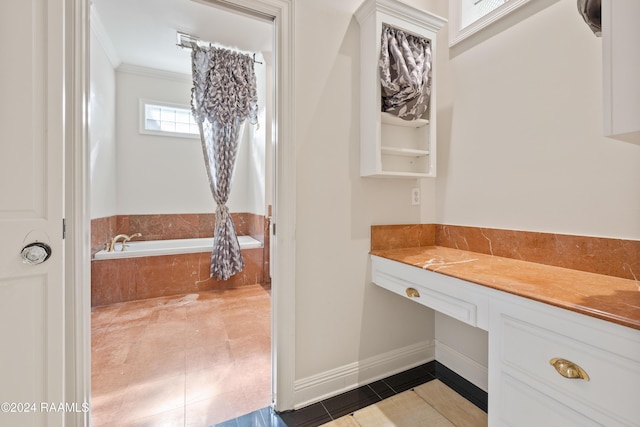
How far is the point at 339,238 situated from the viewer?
1609mm

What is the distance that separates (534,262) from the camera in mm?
1396

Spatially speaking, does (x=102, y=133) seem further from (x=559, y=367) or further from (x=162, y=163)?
(x=559, y=367)

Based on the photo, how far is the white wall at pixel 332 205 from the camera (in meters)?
1.50

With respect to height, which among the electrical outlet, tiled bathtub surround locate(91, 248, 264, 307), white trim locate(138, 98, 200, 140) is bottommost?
tiled bathtub surround locate(91, 248, 264, 307)

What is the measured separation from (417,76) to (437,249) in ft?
A: 3.49

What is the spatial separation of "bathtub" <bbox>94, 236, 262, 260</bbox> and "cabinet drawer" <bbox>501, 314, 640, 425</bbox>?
3.04 m

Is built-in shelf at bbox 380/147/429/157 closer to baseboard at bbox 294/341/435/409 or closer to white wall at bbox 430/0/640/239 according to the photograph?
white wall at bbox 430/0/640/239

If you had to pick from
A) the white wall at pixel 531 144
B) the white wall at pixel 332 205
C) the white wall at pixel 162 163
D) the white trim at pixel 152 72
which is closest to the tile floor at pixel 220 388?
the white wall at pixel 332 205

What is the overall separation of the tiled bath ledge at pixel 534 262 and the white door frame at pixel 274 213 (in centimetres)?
60

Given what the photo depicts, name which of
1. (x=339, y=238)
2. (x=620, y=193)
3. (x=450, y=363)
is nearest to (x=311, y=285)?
(x=339, y=238)

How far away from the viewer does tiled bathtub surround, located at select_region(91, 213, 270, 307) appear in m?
2.92

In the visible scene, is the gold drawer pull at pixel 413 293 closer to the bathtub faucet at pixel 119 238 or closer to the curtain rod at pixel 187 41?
the bathtub faucet at pixel 119 238

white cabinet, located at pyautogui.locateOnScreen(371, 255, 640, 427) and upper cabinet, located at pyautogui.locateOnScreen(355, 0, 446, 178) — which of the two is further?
upper cabinet, located at pyautogui.locateOnScreen(355, 0, 446, 178)

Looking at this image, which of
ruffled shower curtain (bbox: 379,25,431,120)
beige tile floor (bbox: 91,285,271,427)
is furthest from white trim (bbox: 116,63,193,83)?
ruffled shower curtain (bbox: 379,25,431,120)
